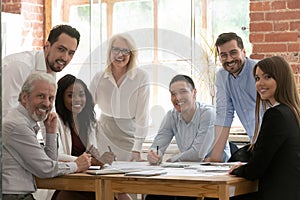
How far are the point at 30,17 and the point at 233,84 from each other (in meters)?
2.64

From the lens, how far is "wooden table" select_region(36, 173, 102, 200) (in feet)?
9.50

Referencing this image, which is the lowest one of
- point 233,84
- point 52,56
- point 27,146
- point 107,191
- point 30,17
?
point 107,191

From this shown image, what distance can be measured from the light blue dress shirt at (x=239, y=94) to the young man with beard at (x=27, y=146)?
45.9 inches

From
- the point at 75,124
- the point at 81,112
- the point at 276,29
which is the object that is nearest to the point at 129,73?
the point at 81,112

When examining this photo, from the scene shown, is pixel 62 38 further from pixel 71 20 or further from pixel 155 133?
pixel 71 20

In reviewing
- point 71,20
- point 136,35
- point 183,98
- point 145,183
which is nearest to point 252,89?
point 183,98

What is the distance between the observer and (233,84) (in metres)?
3.82

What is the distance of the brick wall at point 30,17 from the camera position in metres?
5.71

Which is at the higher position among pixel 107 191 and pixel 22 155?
pixel 22 155

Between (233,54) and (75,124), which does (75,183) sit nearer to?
(75,124)

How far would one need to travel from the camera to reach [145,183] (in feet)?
9.12

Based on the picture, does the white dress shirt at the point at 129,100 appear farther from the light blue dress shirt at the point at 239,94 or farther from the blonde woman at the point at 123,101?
the light blue dress shirt at the point at 239,94

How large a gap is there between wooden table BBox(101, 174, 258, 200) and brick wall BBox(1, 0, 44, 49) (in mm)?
3144

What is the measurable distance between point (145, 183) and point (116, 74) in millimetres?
640
